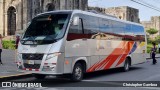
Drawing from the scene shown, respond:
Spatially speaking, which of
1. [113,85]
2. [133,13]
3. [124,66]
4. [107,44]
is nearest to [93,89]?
[113,85]

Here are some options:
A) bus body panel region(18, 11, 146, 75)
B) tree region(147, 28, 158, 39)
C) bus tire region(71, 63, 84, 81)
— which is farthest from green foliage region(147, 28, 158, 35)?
bus tire region(71, 63, 84, 81)

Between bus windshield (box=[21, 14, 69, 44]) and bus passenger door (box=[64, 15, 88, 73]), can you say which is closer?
bus windshield (box=[21, 14, 69, 44])

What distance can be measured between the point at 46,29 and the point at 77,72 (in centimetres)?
218

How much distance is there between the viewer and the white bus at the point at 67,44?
488 inches

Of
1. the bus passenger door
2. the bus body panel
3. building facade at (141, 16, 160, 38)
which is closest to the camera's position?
the bus body panel

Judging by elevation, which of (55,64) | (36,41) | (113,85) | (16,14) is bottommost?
(113,85)

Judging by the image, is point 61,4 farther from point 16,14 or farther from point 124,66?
point 124,66

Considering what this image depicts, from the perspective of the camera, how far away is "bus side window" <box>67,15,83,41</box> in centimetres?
1298

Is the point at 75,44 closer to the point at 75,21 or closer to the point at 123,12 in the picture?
the point at 75,21

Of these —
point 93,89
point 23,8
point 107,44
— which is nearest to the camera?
point 93,89

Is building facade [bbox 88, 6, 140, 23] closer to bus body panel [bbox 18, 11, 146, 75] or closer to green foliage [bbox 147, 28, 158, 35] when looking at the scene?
green foliage [bbox 147, 28, 158, 35]

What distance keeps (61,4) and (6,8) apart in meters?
6.71

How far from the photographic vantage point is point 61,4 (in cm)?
3938

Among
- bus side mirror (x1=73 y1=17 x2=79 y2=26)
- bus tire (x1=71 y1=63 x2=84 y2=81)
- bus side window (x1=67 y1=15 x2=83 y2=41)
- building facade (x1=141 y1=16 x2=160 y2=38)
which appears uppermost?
building facade (x1=141 y1=16 x2=160 y2=38)
